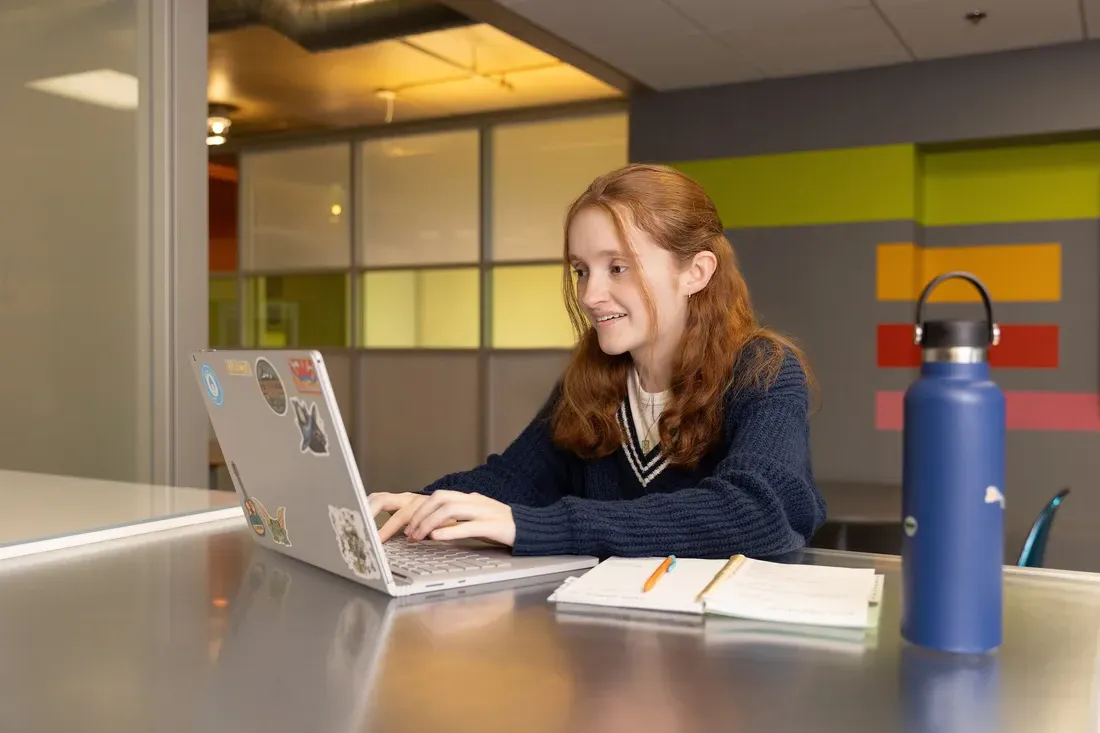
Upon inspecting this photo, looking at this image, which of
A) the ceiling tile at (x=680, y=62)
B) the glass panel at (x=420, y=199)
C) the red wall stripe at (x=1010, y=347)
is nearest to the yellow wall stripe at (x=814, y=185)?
the ceiling tile at (x=680, y=62)

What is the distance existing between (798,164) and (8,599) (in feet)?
13.6

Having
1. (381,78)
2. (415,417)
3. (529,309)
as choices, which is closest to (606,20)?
(381,78)

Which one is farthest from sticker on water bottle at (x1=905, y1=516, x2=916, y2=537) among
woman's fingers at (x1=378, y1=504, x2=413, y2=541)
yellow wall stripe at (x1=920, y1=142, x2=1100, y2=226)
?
yellow wall stripe at (x1=920, y1=142, x2=1100, y2=226)

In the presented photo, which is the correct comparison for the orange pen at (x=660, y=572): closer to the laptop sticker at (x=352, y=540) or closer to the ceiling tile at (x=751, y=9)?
the laptop sticker at (x=352, y=540)

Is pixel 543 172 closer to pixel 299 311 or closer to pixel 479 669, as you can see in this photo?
pixel 299 311

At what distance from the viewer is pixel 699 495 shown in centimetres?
113

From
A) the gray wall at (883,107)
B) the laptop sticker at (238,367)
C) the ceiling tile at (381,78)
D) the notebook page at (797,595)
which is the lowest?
the notebook page at (797,595)

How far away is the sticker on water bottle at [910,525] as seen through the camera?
740 millimetres

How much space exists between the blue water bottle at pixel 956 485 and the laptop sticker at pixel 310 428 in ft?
1.62

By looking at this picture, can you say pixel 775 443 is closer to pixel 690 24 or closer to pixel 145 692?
pixel 145 692

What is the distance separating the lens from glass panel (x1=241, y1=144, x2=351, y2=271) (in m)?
6.13

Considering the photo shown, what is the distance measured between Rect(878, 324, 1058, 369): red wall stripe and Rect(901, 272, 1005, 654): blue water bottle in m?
3.77

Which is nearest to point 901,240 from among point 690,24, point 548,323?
point 690,24

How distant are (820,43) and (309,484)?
3575mm
